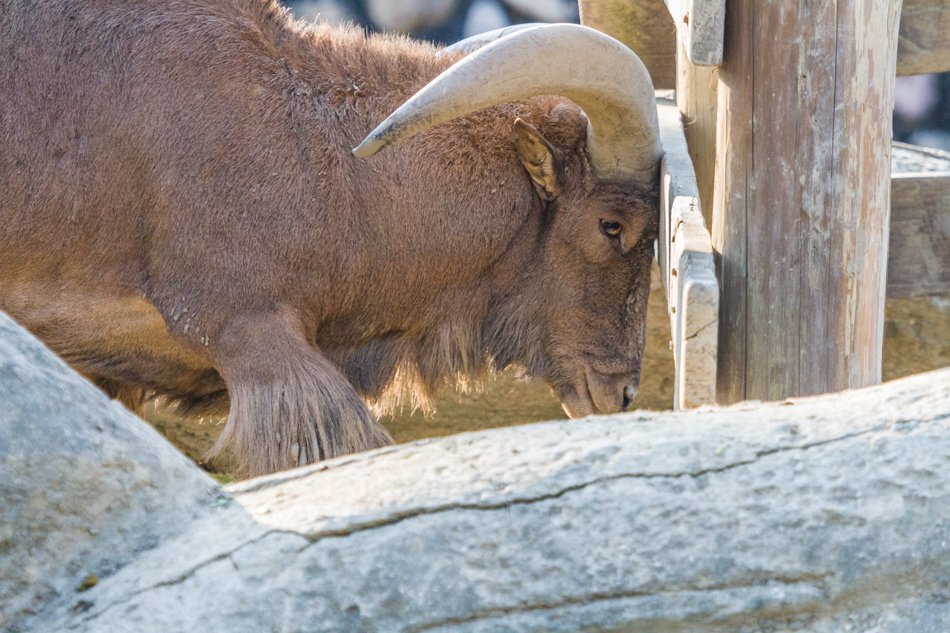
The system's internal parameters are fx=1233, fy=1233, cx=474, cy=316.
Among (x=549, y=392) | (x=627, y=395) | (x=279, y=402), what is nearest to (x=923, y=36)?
(x=627, y=395)

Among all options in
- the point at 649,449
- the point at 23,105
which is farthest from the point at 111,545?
the point at 23,105

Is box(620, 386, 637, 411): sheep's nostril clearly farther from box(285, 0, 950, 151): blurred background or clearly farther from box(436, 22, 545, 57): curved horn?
box(285, 0, 950, 151): blurred background

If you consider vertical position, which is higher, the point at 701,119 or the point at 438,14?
the point at 701,119

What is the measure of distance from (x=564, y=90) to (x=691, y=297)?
3.02ft

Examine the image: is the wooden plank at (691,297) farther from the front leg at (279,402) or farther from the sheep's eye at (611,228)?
the front leg at (279,402)

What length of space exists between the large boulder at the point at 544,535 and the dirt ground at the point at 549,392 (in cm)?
320

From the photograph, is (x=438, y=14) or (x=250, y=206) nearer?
(x=250, y=206)

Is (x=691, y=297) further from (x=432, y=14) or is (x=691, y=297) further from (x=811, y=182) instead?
(x=432, y=14)

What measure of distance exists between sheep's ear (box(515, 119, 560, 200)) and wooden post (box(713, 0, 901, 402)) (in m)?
0.82

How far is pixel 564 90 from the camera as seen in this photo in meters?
3.77

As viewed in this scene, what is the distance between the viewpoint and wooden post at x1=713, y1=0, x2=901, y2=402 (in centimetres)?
319

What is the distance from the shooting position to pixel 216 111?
3.84 m

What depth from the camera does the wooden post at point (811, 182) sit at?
10.5 ft

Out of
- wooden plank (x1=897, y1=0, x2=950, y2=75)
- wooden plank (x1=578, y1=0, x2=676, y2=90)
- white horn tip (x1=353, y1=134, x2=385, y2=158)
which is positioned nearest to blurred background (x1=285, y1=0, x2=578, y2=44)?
wooden plank (x1=578, y1=0, x2=676, y2=90)
